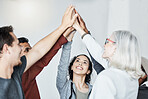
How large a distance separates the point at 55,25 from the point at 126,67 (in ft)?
6.17

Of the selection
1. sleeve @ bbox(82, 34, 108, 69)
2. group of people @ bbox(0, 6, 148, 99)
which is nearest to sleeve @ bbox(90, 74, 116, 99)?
group of people @ bbox(0, 6, 148, 99)

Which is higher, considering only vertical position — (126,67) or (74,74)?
(126,67)

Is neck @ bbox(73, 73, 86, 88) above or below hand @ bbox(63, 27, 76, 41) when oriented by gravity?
below

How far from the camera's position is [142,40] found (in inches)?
110

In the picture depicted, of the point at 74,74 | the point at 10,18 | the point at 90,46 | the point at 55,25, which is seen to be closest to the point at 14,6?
the point at 10,18

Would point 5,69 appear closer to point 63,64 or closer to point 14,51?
point 14,51

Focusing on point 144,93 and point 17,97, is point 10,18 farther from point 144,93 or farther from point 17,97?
point 144,93

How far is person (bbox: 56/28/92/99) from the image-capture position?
185cm

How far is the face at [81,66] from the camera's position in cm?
204

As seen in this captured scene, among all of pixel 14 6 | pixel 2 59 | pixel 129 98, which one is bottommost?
pixel 129 98

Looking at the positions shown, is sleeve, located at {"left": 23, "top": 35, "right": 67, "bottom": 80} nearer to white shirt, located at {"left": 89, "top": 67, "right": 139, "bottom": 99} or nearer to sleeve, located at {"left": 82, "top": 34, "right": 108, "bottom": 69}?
sleeve, located at {"left": 82, "top": 34, "right": 108, "bottom": 69}

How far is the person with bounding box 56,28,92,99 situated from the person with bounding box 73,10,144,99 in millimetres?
501

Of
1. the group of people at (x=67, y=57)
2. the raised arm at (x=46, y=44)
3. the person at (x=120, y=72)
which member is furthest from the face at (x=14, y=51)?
the person at (x=120, y=72)

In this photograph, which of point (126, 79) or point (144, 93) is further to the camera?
point (144, 93)
